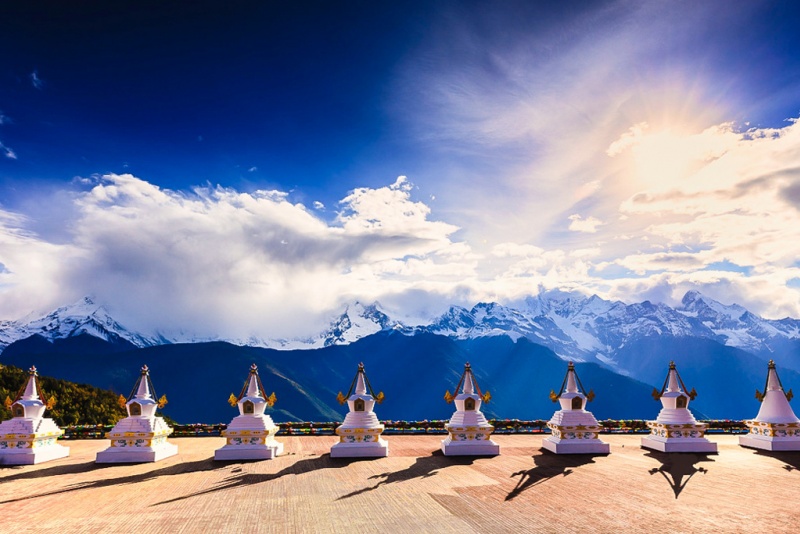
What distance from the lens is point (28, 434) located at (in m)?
23.8

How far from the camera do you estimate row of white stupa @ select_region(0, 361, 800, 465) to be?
2408cm

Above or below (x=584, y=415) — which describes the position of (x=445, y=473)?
below

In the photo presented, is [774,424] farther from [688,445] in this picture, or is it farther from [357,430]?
[357,430]

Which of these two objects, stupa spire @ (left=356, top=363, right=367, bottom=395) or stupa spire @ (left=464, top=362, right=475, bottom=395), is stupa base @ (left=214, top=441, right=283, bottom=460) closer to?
stupa spire @ (left=356, top=363, right=367, bottom=395)

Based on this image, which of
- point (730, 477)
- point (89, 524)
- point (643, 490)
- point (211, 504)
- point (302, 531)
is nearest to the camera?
point (302, 531)

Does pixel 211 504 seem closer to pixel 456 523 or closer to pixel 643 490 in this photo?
pixel 456 523

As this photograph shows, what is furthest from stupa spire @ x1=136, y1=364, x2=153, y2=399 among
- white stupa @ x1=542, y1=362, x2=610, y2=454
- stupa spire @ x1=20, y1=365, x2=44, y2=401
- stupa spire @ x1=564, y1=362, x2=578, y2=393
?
stupa spire @ x1=564, y1=362, x2=578, y2=393

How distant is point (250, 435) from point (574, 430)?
15762 mm

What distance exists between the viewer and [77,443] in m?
31.8

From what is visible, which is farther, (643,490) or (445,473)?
(445,473)

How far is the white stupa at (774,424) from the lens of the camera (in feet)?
85.6

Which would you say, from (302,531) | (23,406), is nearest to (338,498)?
(302,531)

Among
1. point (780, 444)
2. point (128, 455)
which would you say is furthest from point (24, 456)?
point (780, 444)

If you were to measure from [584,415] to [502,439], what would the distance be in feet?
27.1
